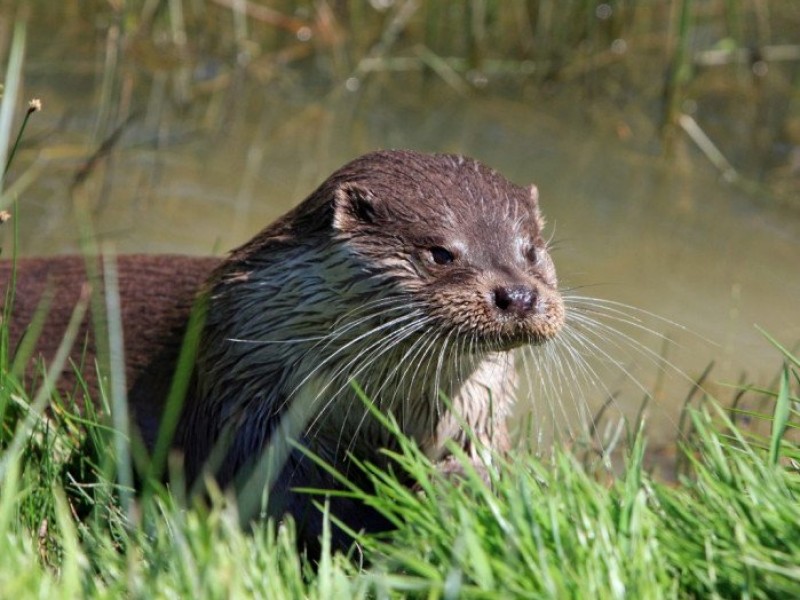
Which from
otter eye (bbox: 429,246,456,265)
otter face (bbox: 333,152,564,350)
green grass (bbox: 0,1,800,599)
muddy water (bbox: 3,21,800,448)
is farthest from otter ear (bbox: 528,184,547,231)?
muddy water (bbox: 3,21,800,448)

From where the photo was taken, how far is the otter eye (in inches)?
107

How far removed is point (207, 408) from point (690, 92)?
13.5 feet

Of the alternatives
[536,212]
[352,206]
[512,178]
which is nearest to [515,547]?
[352,206]

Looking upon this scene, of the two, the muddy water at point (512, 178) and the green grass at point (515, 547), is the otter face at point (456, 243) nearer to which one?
the green grass at point (515, 547)

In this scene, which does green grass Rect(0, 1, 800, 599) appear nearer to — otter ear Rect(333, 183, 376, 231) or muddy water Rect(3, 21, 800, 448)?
otter ear Rect(333, 183, 376, 231)

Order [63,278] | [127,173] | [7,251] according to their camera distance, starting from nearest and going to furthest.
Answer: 1. [63,278]
2. [7,251]
3. [127,173]

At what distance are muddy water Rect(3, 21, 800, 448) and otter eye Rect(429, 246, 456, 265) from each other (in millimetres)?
1596

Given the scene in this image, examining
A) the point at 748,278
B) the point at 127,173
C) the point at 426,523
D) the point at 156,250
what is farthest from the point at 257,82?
the point at 426,523

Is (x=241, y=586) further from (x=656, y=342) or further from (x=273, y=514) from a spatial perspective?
(x=656, y=342)

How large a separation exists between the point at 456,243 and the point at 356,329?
27cm

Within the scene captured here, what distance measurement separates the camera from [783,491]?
204 centimetres

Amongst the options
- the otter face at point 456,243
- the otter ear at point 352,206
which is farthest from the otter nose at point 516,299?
the otter ear at point 352,206

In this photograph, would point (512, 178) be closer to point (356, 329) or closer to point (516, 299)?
point (356, 329)

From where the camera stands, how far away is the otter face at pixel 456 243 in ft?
8.50
